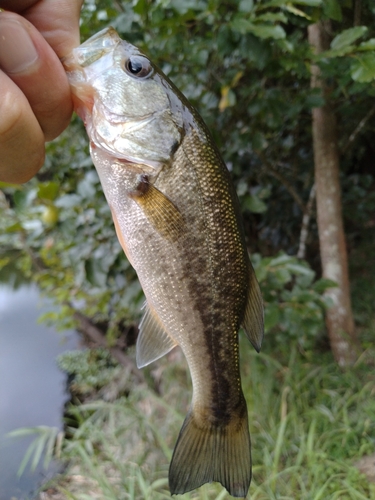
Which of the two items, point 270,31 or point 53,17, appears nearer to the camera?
point 53,17

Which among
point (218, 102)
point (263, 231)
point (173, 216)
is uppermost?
point (173, 216)

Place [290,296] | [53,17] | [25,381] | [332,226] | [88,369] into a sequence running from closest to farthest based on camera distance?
1. [53,17]
2. [290,296]
3. [332,226]
4. [88,369]
5. [25,381]

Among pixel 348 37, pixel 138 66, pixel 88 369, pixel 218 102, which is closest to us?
pixel 138 66

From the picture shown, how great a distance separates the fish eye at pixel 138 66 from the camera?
1.03m

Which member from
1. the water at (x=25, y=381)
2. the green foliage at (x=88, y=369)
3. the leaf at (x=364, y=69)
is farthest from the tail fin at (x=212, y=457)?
the green foliage at (x=88, y=369)

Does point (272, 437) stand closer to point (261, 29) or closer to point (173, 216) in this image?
point (173, 216)

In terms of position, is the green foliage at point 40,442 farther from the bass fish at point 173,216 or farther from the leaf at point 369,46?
the leaf at point 369,46

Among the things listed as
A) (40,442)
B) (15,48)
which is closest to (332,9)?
(15,48)

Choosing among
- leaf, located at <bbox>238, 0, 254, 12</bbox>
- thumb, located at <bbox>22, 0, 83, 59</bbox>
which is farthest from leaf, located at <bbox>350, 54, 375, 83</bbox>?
thumb, located at <bbox>22, 0, 83, 59</bbox>

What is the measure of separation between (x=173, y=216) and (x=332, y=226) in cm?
206

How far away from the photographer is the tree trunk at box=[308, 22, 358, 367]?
263cm

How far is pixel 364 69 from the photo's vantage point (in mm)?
1358

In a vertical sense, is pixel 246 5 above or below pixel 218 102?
above

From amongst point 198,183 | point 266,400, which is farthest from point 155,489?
point 198,183
